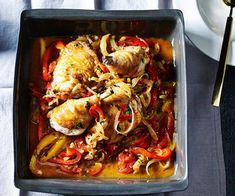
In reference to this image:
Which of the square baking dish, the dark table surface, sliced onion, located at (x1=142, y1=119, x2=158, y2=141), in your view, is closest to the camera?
the square baking dish

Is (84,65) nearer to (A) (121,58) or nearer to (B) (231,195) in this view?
(A) (121,58)

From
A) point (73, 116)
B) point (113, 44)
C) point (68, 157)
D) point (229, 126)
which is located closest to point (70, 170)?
point (68, 157)

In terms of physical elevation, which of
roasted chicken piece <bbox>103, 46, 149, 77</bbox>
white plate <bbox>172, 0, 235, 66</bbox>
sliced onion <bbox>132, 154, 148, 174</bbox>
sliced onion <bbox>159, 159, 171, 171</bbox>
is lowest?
sliced onion <bbox>159, 159, 171, 171</bbox>

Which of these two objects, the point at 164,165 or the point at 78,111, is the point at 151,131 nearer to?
the point at 164,165

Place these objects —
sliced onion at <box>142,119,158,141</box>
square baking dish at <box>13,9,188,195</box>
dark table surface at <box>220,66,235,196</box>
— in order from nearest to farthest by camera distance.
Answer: square baking dish at <box>13,9,188,195</box> < sliced onion at <box>142,119,158,141</box> < dark table surface at <box>220,66,235,196</box>

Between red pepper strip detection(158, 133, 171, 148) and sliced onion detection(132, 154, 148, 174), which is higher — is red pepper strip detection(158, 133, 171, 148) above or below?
above

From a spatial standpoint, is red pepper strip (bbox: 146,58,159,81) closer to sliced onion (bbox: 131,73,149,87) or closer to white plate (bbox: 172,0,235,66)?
sliced onion (bbox: 131,73,149,87)

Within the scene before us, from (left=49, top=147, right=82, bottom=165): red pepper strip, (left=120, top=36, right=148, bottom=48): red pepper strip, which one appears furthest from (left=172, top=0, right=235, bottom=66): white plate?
(left=49, top=147, right=82, bottom=165): red pepper strip
